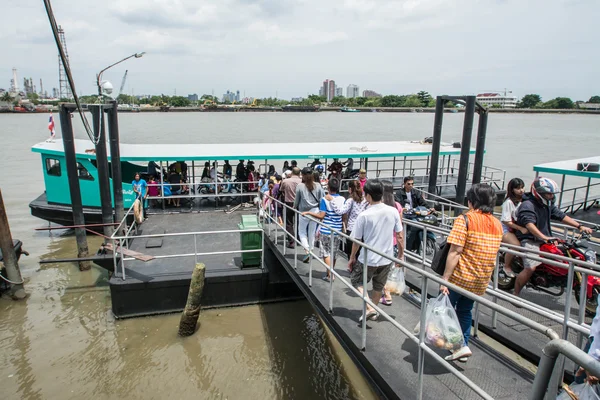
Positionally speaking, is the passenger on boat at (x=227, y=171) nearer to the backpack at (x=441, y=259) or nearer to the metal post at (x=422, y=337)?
the backpack at (x=441, y=259)

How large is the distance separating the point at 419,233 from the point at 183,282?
4.62 metres

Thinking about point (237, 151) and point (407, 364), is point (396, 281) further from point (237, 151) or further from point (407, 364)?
point (237, 151)

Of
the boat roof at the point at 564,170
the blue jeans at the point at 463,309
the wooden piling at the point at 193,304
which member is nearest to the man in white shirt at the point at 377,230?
the blue jeans at the point at 463,309

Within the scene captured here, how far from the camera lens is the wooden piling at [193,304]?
767 centimetres

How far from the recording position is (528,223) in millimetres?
5309

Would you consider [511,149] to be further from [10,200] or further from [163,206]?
[10,200]

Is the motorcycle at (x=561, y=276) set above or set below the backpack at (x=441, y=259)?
below

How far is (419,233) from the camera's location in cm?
787

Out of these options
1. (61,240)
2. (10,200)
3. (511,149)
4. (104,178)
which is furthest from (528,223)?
(511,149)

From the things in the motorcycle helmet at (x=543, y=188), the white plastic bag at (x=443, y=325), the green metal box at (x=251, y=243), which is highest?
the motorcycle helmet at (x=543, y=188)

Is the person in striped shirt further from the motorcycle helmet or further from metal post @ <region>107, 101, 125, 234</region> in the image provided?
metal post @ <region>107, 101, 125, 234</region>

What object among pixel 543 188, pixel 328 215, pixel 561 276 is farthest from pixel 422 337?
pixel 561 276

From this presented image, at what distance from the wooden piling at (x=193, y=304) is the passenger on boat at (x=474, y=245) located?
5031 mm

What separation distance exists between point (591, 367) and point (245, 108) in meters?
127
